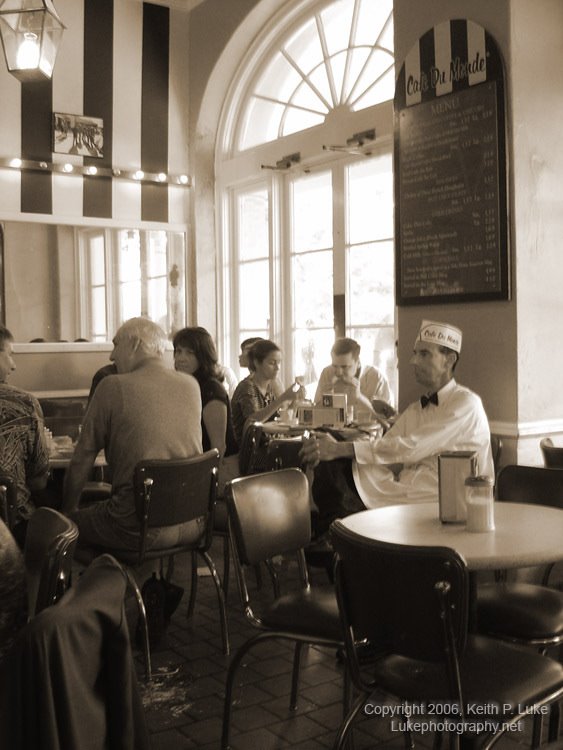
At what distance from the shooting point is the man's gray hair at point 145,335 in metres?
3.62

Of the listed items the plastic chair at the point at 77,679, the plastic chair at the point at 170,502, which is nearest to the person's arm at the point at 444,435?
the plastic chair at the point at 170,502

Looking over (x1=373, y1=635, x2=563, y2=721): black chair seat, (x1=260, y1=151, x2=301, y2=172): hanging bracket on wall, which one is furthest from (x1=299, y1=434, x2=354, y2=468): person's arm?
(x1=260, y1=151, x2=301, y2=172): hanging bracket on wall

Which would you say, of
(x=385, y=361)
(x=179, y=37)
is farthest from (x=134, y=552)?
(x=179, y=37)

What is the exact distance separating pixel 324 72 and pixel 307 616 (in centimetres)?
480

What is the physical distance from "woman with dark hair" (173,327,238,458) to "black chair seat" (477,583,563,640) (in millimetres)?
1883

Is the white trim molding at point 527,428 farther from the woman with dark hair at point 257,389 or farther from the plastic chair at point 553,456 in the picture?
the woman with dark hair at point 257,389

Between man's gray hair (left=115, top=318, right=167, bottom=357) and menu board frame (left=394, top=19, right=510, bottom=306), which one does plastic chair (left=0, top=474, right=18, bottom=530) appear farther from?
menu board frame (left=394, top=19, right=510, bottom=306)

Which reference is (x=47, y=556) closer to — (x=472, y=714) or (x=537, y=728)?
(x=472, y=714)

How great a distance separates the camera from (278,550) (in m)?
2.89

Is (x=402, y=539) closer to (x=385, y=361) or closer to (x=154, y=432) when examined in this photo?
(x=154, y=432)

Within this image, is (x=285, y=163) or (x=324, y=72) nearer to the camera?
(x=324, y=72)

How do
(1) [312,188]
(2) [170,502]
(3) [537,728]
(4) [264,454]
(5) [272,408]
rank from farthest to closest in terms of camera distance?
(1) [312,188] → (5) [272,408] → (4) [264,454] → (2) [170,502] → (3) [537,728]

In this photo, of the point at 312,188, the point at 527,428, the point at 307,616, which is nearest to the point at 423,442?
the point at 527,428

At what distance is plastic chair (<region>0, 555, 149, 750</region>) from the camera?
1.44 metres
